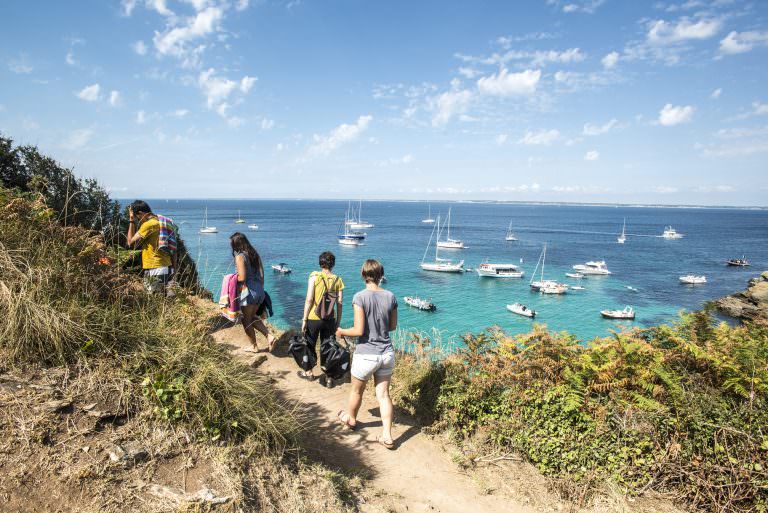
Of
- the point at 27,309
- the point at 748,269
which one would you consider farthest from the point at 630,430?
the point at 748,269

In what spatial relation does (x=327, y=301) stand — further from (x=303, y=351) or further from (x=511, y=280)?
(x=511, y=280)

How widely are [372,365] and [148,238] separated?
3936 millimetres

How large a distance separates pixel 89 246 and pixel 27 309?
3.56 ft

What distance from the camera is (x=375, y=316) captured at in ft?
13.9

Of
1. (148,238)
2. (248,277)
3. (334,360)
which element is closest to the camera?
(334,360)

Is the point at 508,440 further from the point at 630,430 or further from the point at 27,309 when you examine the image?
the point at 27,309

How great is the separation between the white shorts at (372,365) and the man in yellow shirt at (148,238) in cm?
325

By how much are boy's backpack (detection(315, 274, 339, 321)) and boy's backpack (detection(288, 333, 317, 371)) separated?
534 mm

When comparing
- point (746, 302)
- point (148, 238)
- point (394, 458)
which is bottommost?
point (746, 302)

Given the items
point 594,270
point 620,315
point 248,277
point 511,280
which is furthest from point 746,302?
point 248,277

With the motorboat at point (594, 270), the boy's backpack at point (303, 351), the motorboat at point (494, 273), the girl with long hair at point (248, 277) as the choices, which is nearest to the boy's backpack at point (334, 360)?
the boy's backpack at point (303, 351)

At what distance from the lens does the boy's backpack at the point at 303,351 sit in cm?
552

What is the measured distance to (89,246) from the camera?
3.93 meters

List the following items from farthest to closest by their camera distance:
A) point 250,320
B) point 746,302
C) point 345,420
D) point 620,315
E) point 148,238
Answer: point 746,302 < point 620,315 < point 250,320 < point 148,238 < point 345,420
